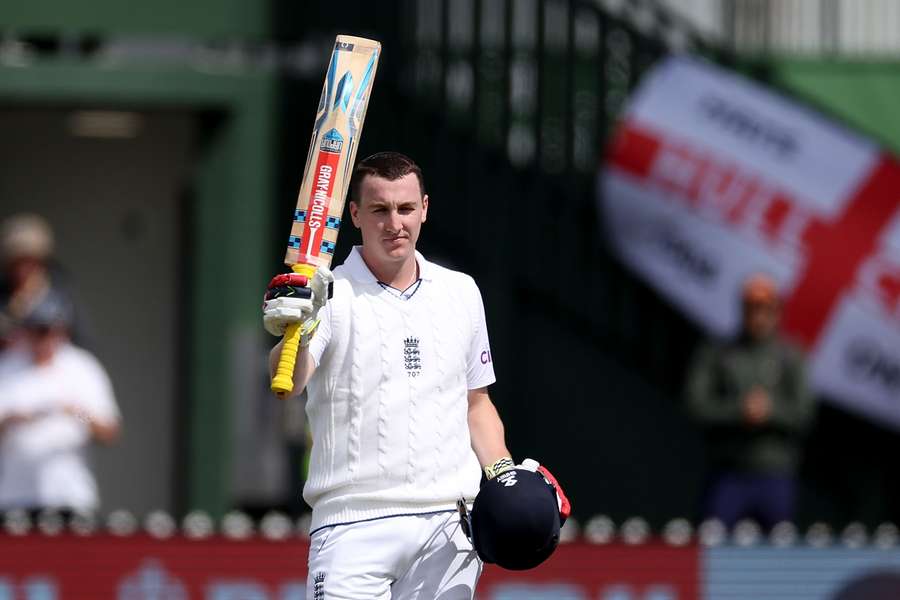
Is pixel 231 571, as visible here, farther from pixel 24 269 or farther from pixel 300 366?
pixel 300 366

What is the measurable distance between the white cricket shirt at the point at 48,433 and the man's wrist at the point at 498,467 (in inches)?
144

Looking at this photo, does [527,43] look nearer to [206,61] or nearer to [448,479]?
[206,61]

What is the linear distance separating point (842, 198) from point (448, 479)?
5654 millimetres

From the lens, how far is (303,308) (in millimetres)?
4836

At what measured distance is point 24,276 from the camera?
8.85 metres

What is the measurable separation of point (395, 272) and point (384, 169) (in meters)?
0.30

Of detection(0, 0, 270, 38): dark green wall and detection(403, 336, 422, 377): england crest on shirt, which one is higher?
detection(0, 0, 270, 38): dark green wall

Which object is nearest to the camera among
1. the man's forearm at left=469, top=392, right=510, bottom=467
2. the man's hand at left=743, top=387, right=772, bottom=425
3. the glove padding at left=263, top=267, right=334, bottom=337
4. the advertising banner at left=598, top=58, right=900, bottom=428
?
the glove padding at left=263, top=267, right=334, bottom=337

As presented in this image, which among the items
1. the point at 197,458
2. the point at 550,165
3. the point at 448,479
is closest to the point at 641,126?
the point at 550,165

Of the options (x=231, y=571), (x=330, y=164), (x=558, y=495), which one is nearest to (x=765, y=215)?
(x=231, y=571)

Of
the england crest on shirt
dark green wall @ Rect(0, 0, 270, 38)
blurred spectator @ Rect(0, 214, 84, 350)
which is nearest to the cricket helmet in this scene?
the england crest on shirt

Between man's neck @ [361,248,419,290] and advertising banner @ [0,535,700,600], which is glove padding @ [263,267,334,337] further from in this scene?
advertising banner @ [0,535,700,600]

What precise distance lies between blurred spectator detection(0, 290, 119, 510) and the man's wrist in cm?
366

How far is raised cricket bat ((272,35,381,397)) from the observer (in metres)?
5.05
